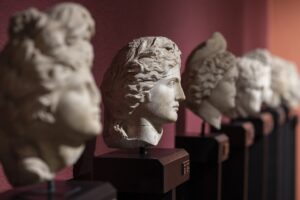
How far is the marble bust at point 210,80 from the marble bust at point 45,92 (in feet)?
4.60

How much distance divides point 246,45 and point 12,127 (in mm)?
4337

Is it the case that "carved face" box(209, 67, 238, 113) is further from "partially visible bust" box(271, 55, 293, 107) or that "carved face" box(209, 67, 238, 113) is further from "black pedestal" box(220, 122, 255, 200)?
"partially visible bust" box(271, 55, 293, 107)

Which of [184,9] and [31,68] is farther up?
[184,9]

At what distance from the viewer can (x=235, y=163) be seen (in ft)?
12.5

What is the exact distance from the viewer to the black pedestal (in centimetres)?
376

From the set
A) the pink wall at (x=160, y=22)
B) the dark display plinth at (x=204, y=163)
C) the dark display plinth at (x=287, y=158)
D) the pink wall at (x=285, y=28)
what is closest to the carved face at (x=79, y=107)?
the pink wall at (x=160, y=22)

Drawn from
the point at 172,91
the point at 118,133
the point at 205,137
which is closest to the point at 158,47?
the point at 172,91

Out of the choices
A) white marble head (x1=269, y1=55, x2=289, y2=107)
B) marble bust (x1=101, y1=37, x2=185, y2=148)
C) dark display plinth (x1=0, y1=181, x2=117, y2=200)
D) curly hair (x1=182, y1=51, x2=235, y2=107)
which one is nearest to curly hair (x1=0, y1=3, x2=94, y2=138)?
dark display plinth (x1=0, y1=181, x2=117, y2=200)

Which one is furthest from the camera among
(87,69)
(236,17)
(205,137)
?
(236,17)

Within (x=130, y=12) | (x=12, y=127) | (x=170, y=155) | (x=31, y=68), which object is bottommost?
(x=170, y=155)

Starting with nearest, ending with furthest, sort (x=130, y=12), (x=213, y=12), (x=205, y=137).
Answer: (x=130, y=12) → (x=205, y=137) → (x=213, y=12)

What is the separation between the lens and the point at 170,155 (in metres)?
2.38

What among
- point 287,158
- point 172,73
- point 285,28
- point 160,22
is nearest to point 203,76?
point 160,22

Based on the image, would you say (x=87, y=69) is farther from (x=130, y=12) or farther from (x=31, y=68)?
(x=130, y=12)
